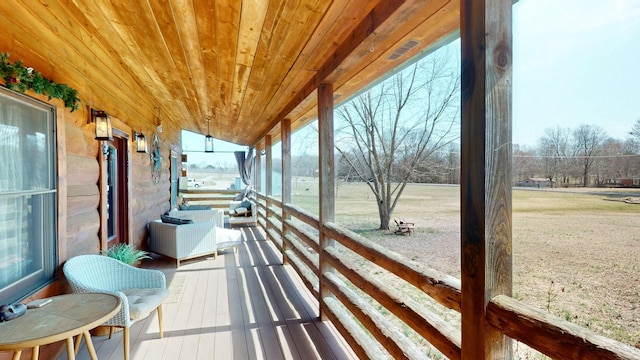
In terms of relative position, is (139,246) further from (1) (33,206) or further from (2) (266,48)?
(2) (266,48)

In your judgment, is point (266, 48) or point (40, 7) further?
point (266, 48)

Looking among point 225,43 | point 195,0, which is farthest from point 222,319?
point 195,0

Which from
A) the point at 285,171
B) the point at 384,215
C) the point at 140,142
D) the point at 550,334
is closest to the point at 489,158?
the point at 550,334

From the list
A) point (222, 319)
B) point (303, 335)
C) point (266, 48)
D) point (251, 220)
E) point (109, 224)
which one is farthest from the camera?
point (251, 220)

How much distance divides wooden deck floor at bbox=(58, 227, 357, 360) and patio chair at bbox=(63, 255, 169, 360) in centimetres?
25

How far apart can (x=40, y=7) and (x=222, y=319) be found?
2.76m

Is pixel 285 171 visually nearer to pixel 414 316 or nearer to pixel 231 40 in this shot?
pixel 231 40

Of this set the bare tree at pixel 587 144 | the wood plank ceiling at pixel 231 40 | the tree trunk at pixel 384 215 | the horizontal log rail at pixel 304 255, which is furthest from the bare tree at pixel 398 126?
the bare tree at pixel 587 144

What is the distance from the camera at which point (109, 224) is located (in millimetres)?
3775

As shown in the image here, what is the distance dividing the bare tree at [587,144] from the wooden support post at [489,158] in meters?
0.20

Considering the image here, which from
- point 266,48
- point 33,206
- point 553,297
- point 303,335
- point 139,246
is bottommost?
point 303,335

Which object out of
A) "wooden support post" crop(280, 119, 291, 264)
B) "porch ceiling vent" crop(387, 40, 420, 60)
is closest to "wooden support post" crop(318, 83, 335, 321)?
"porch ceiling vent" crop(387, 40, 420, 60)

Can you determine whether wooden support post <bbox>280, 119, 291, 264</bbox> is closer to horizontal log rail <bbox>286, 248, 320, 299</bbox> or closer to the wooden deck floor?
horizontal log rail <bbox>286, 248, 320, 299</bbox>

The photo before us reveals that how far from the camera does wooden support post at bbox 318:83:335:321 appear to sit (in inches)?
113
